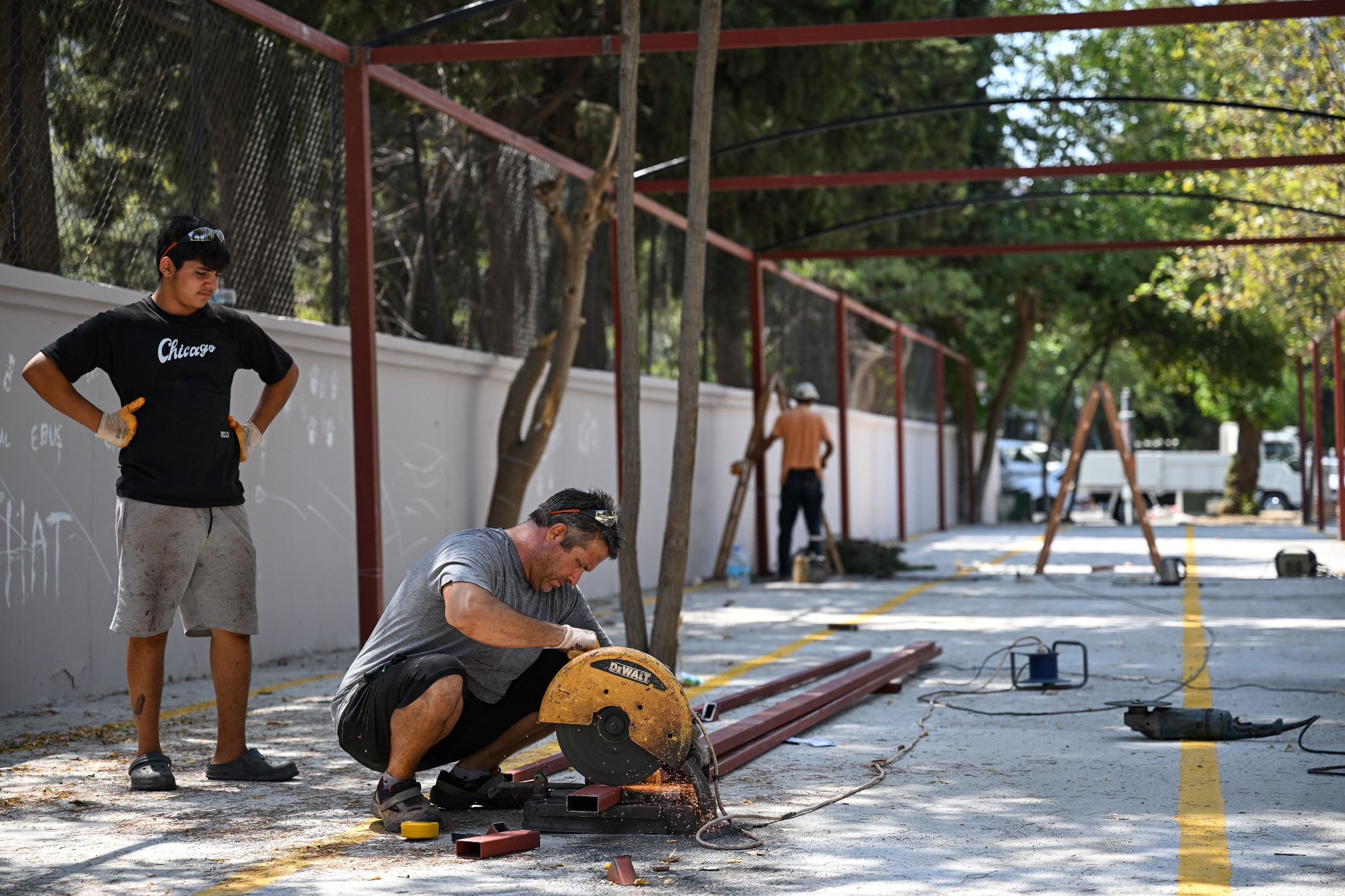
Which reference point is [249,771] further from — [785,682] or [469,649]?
[785,682]

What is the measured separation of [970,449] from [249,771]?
103 feet

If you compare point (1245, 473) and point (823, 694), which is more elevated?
point (1245, 473)

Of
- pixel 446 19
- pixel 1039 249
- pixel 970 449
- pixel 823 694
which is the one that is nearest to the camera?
pixel 823 694

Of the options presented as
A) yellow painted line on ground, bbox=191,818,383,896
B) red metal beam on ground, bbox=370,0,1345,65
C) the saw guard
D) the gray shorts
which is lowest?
yellow painted line on ground, bbox=191,818,383,896

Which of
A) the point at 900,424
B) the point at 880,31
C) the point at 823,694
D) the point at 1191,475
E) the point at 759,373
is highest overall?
the point at 880,31

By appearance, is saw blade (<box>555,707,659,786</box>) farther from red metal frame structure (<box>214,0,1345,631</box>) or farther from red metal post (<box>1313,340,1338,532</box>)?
red metal post (<box>1313,340,1338,532</box>)

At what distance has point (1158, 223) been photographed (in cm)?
3441

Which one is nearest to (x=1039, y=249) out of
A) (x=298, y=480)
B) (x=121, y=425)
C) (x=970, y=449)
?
(x=298, y=480)

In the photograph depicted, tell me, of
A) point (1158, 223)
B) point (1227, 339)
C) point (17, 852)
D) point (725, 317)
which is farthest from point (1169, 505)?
point (17, 852)

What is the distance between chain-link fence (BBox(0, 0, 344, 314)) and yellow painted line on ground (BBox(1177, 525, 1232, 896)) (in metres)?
5.82

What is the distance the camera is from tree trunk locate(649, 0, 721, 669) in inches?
313

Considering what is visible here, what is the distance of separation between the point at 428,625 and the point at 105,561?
3.64 meters

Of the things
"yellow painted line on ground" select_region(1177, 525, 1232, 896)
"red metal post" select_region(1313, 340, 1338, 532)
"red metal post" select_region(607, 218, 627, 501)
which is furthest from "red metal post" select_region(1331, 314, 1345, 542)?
"yellow painted line on ground" select_region(1177, 525, 1232, 896)

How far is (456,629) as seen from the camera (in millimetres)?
4977
